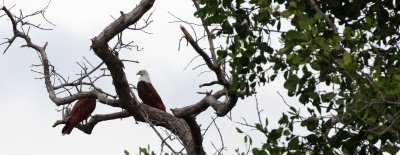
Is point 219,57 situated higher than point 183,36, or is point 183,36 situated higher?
point 183,36

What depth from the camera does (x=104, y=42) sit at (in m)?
6.16

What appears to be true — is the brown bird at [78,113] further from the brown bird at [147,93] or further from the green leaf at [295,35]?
the green leaf at [295,35]

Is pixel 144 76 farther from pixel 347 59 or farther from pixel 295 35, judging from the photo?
pixel 347 59

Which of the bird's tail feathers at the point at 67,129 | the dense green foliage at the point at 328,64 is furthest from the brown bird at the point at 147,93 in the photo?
the dense green foliage at the point at 328,64

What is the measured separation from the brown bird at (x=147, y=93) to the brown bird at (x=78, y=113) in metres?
0.67

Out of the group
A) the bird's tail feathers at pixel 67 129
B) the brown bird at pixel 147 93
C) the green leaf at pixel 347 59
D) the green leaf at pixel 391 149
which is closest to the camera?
the green leaf at pixel 347 59

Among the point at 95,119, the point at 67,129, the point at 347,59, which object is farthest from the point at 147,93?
the point at 347,59

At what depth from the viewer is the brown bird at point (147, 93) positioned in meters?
9.65

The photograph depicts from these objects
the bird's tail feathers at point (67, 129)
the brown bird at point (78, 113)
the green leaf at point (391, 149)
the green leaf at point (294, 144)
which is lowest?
the green leaf at point (391, 149)

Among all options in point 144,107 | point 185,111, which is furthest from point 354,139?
point 144,107

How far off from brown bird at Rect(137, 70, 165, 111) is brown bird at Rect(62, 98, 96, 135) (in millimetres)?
673

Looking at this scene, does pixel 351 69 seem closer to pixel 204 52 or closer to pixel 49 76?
pixel 204 52

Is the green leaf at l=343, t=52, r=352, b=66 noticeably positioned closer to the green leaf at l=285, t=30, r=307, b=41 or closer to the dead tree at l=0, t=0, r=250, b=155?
the green leaf at l=285, t=30, r=307, b=41

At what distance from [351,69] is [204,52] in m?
2.91
